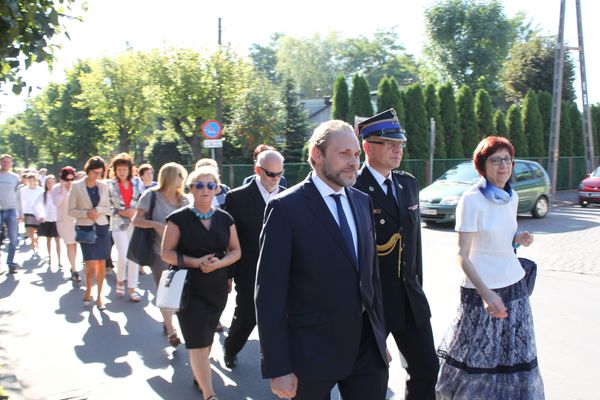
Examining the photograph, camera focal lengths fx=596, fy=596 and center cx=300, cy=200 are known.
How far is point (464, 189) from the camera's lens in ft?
49.1

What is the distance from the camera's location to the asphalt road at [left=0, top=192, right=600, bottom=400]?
15.8 ft

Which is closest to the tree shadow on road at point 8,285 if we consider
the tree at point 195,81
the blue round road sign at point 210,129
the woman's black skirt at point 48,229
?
the woman's black skirt at point 48,229

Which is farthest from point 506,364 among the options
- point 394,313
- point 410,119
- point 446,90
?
point 446,90

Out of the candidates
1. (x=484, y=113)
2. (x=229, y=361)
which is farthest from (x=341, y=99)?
(x=229, y=361)

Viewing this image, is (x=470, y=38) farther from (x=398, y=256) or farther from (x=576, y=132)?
(x=398, y=256)

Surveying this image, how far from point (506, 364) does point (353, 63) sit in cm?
7277

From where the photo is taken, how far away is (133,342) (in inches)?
240

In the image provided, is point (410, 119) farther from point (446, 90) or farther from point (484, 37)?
point (484, 37)

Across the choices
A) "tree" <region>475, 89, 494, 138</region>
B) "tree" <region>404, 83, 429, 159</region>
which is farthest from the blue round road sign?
"tree" <region>475, 89, 494, 138</region>

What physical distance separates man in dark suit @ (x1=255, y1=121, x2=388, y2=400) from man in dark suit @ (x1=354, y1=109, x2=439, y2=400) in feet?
2.45

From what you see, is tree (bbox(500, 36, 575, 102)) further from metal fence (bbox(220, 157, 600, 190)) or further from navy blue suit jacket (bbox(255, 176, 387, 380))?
navy blue suit jacket (bbox(255, 176, 387, 380))

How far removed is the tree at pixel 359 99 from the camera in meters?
26.9

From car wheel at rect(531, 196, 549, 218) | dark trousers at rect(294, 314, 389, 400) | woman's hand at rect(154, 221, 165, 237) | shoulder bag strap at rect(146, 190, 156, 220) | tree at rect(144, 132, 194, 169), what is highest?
tree at rect(144, 132, 194, 169)

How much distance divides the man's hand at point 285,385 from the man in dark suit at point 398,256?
99cm
